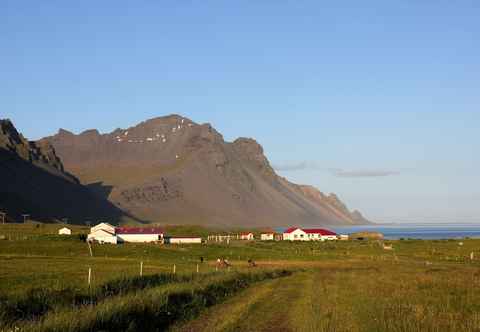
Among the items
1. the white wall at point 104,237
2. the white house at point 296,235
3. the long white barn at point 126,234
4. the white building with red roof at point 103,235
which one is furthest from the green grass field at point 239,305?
the white house at point 296,235

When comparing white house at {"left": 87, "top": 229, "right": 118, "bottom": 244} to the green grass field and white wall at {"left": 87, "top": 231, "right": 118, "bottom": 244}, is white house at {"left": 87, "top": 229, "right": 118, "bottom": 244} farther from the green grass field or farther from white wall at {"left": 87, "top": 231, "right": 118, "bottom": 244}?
the green grass field

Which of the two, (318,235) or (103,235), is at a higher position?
(318,235)

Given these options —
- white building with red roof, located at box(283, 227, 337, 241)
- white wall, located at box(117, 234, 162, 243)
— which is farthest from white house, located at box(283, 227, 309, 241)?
white wall, located at box(117, 234, 162, 243)

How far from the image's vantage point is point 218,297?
31250 mm

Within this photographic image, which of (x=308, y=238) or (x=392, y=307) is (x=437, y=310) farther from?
(x=308, y=238)

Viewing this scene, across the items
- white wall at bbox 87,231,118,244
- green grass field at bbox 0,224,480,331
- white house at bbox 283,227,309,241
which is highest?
white house at bbox 283,227,309,241

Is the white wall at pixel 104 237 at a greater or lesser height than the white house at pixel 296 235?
lesser

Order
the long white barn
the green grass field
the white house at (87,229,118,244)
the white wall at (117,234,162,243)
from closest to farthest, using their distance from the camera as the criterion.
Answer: the green grass field, the white house at (87,229,118,244), the long white barn, the white wall at (117,234,162,243)

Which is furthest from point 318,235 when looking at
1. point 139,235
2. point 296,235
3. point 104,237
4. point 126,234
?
point 104,237

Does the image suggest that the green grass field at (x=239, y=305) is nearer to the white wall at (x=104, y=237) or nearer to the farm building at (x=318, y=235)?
the white wall at (x=104, y=237)

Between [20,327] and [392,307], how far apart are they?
49.4 ft

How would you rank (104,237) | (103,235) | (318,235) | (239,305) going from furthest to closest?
1. (318,235)
2. (103,235)
3. (104,237)
4. (239,305)

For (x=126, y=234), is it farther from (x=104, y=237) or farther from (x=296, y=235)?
(x=296, y=235)

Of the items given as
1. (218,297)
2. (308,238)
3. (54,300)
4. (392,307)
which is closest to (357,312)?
(392,307)
